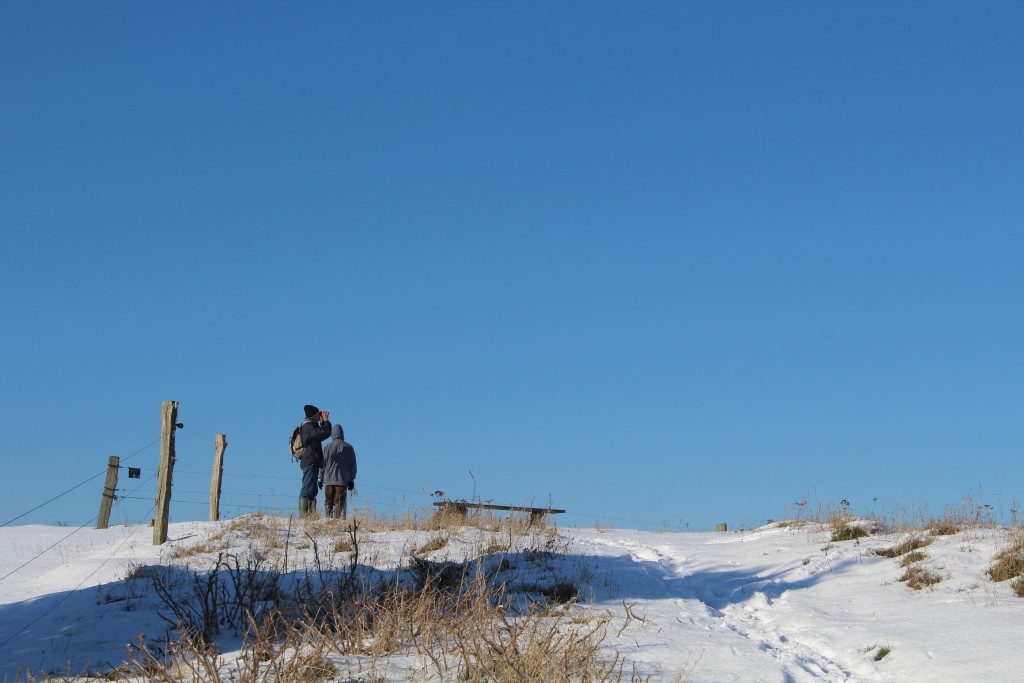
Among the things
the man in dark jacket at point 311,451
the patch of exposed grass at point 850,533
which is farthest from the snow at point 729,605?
the man in dark jacket at point 311,451

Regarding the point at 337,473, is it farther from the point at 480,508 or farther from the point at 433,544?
the point at 433,544

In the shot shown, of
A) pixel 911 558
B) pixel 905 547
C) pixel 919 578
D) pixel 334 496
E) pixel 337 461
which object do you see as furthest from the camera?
pixel 334 496

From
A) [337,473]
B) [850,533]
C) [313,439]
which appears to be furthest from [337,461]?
[850,533]

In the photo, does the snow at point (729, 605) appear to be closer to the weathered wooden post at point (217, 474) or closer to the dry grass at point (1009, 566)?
the dry grass at point (1009, 566)

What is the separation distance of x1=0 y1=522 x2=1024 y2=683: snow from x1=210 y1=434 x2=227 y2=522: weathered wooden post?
3.22 metres

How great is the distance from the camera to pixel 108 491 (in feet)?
63.8

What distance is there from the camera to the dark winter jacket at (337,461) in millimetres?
16484

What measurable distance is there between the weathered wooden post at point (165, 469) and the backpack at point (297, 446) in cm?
236

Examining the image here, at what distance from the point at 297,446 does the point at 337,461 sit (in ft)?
3.00

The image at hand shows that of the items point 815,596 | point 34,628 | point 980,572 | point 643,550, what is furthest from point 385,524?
point 980,572

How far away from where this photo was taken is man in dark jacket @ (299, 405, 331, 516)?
1663cm

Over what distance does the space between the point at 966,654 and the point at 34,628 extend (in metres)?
8.53

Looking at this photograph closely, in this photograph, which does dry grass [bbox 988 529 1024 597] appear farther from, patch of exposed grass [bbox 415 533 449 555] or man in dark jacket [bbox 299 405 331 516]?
man in dark jacket [bbox 299 405 331 516]

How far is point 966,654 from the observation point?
640 cm
